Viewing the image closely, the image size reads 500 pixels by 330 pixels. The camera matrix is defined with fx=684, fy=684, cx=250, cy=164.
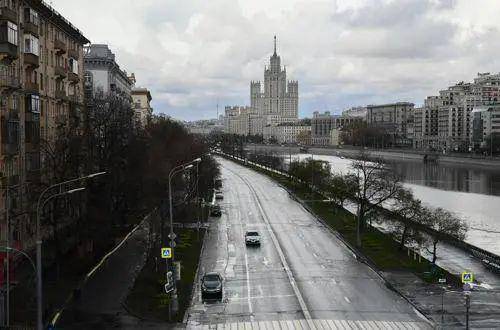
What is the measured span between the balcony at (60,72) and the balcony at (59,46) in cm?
138

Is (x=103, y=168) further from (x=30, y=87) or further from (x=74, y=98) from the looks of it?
(x=74, y=98)

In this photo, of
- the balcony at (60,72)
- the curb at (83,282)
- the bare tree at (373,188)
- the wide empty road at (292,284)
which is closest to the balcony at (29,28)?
the balcony at (60,72)

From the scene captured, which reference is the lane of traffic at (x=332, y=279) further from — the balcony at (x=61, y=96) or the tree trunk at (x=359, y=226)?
the balcony at (x=61, y=96)

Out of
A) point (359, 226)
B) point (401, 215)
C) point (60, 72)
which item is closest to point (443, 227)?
point (401, 215)

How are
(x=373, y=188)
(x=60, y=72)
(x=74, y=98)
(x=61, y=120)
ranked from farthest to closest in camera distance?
1. (x=74, y=98)
2. (x=373, y=188)
3. (x=61, y=120)
4. (x=60, y=72)

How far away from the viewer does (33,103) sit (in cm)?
5181

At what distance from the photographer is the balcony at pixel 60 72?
200 feet

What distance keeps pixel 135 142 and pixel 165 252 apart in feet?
A: 92.0

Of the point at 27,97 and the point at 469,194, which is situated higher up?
the point at 27,97

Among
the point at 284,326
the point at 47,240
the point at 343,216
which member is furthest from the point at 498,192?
the point at 284,326

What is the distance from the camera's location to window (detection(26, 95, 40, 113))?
5094cm

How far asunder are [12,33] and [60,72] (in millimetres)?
17587

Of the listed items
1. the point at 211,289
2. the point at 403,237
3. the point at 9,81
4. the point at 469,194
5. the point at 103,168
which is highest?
the point at 9,81

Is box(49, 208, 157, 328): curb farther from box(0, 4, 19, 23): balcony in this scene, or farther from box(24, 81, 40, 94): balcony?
box(0, 4, 19, 23): balcony
